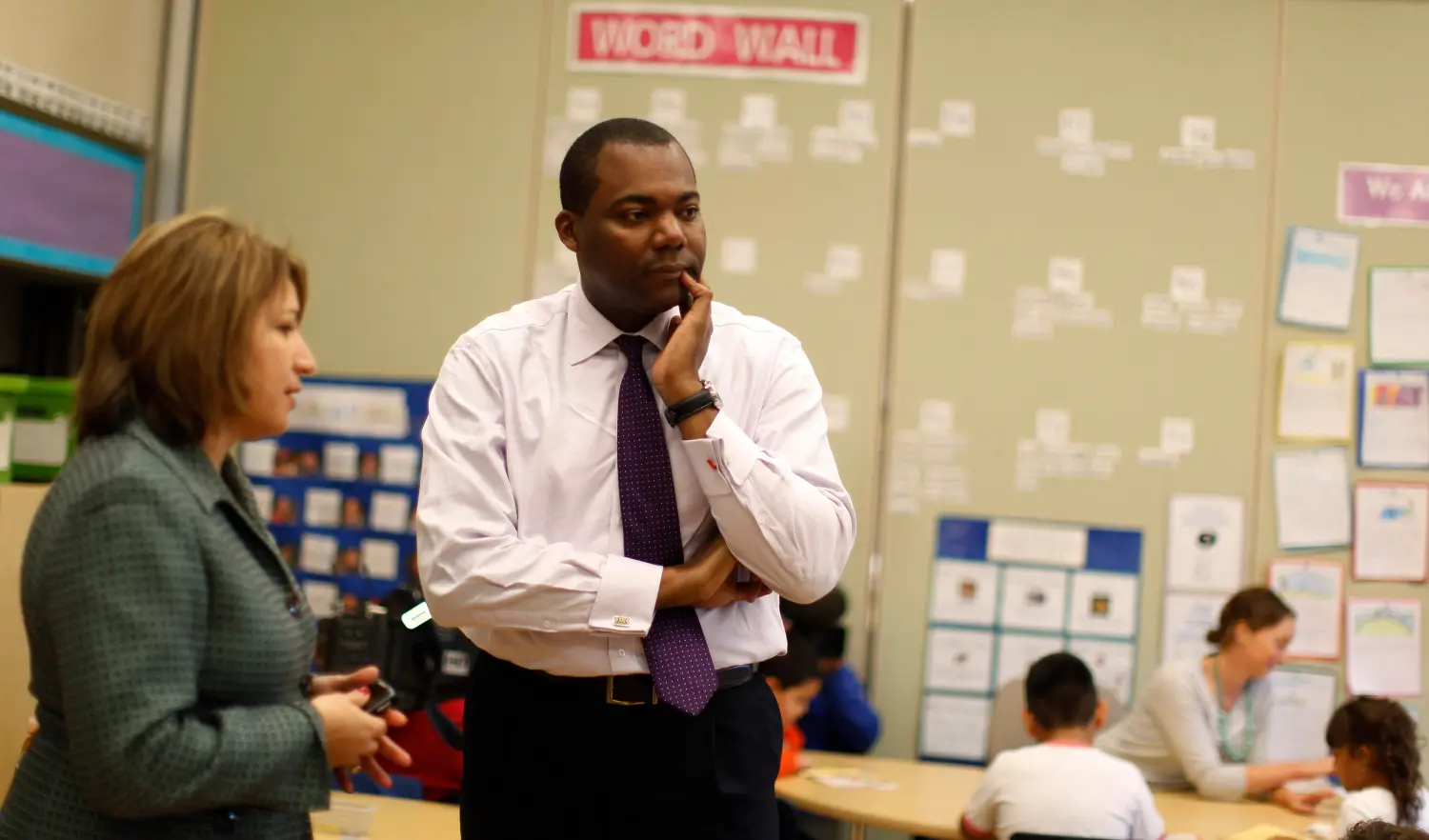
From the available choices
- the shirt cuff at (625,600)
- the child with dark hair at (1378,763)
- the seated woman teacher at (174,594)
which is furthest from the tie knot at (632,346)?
the child with dark hair at (1378,763)

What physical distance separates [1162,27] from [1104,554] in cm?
182

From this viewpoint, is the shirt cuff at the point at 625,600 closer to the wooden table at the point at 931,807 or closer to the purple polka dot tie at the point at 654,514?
the purple polka dot tie at the point at 654,514

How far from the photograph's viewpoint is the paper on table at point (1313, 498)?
4.54 m

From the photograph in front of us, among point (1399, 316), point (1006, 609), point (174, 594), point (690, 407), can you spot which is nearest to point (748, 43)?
point (1006, 609)

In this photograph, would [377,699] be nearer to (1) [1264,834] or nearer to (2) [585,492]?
(2) [585,492]

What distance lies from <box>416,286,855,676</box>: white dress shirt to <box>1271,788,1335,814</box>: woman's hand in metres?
2.56

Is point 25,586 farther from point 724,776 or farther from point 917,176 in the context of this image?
point 917,176

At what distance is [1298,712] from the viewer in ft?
14.8

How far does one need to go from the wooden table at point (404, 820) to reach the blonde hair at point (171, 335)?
119cm

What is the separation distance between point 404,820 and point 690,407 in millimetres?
1471

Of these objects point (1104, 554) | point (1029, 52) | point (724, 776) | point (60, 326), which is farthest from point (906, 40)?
point (724, 776)

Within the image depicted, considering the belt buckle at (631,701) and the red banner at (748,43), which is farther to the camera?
the red banner at (748,43)

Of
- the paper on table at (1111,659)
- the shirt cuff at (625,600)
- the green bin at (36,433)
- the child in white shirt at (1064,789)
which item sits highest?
the green bin at (36,433)

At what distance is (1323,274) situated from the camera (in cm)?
455
